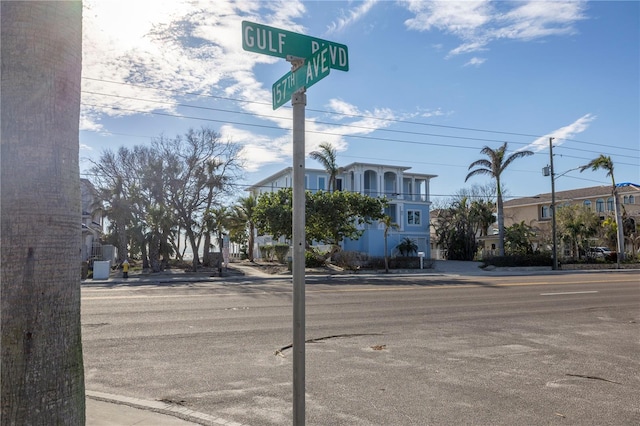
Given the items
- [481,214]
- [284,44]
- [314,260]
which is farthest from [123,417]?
[481,214]

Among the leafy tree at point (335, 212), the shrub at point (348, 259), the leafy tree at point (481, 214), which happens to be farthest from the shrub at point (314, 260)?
the leafy tree at point (481, 214)

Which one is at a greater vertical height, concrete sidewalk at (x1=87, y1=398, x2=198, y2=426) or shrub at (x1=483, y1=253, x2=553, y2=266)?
shrub at (x1=483, y1=253, x2=553, y2=266)

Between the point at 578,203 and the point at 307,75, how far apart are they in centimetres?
6397

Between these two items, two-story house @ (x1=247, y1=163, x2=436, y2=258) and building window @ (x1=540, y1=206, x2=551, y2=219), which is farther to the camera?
building window @ (x1=540, y1=206, x2=551, y2=219)

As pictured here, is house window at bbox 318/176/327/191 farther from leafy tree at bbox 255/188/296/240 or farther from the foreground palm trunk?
the foreground palm trunk

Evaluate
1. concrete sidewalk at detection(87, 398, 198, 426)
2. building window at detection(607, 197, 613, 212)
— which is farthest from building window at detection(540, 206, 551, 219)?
concrete sidewalk at detection(87, 398, 198, 426)

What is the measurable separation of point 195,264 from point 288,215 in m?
7.94

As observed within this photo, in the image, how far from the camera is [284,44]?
11.3 feet

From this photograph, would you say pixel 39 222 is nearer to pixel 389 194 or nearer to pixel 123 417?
pixel 123 417

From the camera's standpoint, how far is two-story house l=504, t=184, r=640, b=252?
193 feet

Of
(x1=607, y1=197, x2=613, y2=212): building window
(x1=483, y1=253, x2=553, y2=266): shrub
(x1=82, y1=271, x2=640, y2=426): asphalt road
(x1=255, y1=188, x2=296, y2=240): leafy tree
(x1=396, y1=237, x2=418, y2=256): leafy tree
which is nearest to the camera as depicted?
(x1=82, y1=271, x2=640, y2=426): asphalt road

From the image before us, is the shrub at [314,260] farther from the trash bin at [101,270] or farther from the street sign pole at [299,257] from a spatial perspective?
the street sign pole at [299,257]

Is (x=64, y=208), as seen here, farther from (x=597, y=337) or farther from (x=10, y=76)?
(x=597, y=337)

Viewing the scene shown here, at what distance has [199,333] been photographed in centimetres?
998
